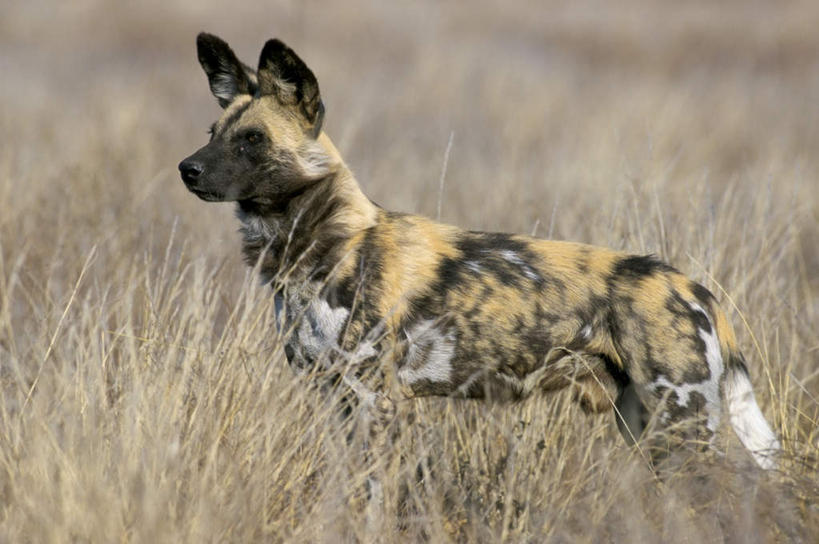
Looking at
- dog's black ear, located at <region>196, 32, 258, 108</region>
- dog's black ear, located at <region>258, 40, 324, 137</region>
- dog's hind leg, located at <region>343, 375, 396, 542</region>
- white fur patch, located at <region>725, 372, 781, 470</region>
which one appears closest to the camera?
dog's hind leg, located at <region>343, 375, 396, 542</region>

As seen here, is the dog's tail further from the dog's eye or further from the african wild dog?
the dog's eye

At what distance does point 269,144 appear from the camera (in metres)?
3.17

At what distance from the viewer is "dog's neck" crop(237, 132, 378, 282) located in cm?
309

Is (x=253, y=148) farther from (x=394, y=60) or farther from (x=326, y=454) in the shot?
(x=394, y=60)

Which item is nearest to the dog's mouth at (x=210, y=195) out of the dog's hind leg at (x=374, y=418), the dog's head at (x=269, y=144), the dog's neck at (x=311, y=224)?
the dog's head at (x=269, y=144)

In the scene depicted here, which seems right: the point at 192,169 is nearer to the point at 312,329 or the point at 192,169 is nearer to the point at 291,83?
the point at 291,83

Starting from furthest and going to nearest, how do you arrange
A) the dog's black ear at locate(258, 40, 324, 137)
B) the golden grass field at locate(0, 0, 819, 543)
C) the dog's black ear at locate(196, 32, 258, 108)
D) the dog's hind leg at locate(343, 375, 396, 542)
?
1. the dog's black ear at locate(196, 32, 258, 108)
2. the dog's black ear at locate(258, 40, 324, 137)
3. the dog's hind leg at locate(343, 375, 396, 542)
4. the golden grass field at locate(0, 0, 819, 543)

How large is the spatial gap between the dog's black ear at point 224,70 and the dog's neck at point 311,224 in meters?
0.34

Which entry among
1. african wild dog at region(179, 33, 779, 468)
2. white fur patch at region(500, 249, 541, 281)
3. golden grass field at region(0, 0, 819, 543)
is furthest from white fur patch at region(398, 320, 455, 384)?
white fur patch at region(500, 249, 541, 281)

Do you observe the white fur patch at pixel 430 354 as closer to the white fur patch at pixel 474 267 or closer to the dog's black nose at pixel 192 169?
the white fur patch at pixel 474 267

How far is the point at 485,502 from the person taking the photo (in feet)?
9.50

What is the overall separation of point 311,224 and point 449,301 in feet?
1.50

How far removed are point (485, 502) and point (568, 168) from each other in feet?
15.9

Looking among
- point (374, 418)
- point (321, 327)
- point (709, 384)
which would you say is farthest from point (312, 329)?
point (709, 384)
